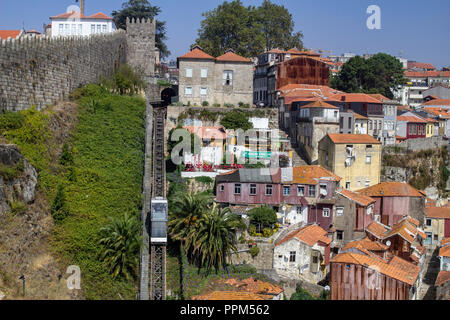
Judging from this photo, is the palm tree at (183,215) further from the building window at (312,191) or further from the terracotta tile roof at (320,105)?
the terracotta tile roof at (320,105)

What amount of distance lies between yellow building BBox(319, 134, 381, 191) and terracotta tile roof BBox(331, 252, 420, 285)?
24.5 ft

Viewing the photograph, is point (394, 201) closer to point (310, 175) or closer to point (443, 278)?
point (310, 175)

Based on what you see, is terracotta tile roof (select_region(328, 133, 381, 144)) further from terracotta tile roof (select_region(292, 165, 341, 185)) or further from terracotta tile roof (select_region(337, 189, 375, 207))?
terracotta tile roof (select_region(337, 189, 375, 207))

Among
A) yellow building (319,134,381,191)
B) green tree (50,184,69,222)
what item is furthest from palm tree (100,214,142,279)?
yellow building (319,134,381,191)

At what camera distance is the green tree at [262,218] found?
971 inches

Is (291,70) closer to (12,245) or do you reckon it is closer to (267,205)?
(267,205)

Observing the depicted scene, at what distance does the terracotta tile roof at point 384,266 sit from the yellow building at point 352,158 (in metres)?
7.46

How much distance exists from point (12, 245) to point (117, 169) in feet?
26.1

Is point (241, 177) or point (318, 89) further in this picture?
point (318, 89)

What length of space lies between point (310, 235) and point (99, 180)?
29.1ft

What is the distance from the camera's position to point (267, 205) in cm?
2594

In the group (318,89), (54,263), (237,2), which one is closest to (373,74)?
(318,89)

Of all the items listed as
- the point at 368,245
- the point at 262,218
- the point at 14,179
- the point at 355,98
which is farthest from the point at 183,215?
the point at 355,98

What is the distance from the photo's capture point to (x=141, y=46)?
3684cm
